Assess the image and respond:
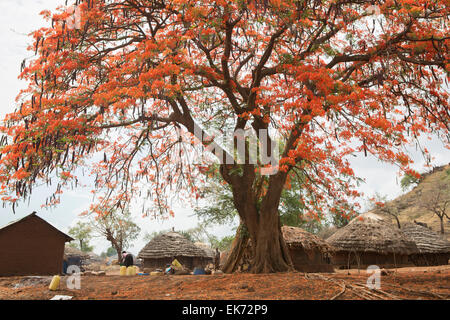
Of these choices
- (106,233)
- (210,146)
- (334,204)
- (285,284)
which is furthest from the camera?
(106,233)

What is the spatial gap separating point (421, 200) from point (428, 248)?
27.6 metres

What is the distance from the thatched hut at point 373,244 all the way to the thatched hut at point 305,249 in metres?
3.76

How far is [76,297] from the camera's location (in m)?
5.90

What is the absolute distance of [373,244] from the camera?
1962 centimetres

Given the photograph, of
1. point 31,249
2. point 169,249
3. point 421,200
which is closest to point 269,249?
point 31,249

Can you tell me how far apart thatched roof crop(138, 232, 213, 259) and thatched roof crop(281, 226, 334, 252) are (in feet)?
32.9

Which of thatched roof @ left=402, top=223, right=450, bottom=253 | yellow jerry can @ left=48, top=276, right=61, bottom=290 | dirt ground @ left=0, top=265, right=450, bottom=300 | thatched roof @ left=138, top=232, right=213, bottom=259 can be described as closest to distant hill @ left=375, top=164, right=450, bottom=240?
thatched roof @ left=402, top=223, right=450, bottom=253

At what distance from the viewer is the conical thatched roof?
19.5m

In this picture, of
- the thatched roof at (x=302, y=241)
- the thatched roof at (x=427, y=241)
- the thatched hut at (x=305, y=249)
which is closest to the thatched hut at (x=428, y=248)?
the thatched roof at (x=427, y=241)

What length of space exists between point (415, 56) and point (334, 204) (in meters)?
4.73

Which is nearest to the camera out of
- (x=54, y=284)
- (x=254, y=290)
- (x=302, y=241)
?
(x=254, y=290)

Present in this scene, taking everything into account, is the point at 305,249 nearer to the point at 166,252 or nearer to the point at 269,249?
the point at 269,249
